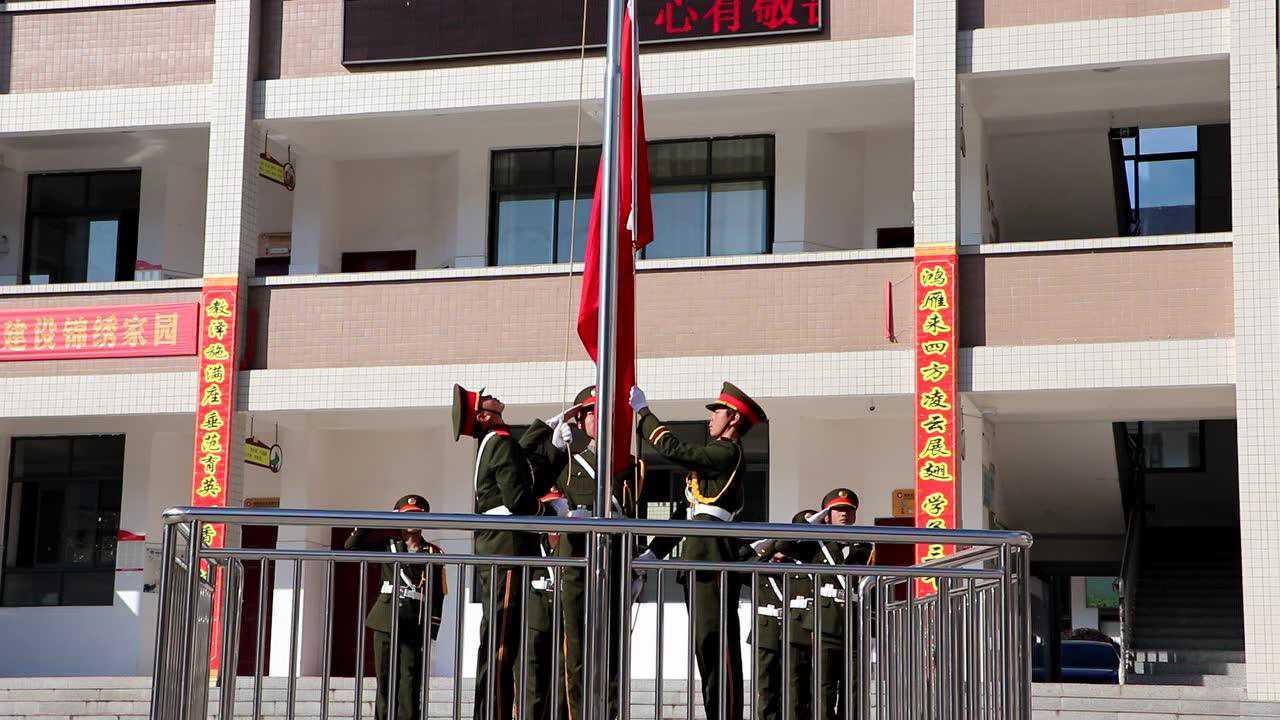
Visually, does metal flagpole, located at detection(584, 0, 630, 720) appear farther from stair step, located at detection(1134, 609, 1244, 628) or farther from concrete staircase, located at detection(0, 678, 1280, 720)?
stair step, located at detection(1134, 609, 1244, 628)

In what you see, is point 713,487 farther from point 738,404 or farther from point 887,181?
point 887,181

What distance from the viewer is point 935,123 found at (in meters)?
14.8

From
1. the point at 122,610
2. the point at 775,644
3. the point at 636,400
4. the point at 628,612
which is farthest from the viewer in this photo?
the point at 122,610

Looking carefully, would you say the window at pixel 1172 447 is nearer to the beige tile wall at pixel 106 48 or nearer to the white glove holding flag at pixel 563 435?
the beige tile wall at pixel 106 48

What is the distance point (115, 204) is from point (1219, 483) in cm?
1448

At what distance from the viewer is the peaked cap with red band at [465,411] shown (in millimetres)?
9258

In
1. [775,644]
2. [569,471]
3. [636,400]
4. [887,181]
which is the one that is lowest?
[775,644]

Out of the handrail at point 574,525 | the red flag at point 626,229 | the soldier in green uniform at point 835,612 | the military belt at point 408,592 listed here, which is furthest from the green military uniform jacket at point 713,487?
the handrail at point 574,525

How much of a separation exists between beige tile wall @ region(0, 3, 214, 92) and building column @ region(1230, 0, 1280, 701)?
931 centimetres

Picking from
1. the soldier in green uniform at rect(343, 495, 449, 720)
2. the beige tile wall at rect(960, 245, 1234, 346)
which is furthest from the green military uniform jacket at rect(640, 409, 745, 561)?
the beige tile wall at rect(960, 245, 1234, 346)

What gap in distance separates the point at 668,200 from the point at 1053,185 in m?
4.33

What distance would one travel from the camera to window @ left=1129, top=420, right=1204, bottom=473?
23.4m

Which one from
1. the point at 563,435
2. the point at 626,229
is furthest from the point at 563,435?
the point at 626,229

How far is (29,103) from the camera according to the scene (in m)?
16.6
